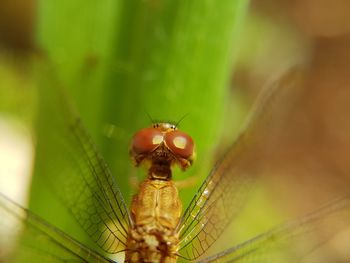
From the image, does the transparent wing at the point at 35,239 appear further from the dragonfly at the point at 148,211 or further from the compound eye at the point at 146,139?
the compound eye at the point at 146,139

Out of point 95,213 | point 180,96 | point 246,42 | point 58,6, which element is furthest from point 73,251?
point 246,42

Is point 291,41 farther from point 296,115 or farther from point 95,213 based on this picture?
point 95,213

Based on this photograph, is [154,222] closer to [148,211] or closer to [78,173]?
[148,211]

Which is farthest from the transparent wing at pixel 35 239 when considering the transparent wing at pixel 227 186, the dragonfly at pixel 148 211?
the transparent wing at pixel 227 186

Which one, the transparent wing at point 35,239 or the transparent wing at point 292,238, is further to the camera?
the transparent wing at point 292,238

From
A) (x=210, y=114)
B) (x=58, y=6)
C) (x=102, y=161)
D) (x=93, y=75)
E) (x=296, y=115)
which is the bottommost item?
(x=102, y=161)

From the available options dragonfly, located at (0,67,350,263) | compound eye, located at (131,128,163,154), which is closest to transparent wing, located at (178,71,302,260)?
dragonfly, located at (0,67,350,263)

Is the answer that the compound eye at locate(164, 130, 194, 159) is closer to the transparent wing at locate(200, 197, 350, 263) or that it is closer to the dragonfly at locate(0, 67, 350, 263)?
the dragonfly at locate(0, 67, 350, 263)

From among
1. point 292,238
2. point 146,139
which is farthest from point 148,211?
point 292,238
